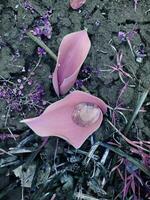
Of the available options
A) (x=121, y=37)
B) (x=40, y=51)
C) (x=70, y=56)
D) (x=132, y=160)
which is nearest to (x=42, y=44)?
(x=40, y=51)

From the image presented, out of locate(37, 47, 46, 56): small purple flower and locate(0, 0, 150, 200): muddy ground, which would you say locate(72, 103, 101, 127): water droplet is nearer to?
locate(0, 0, 150, 200): muddy ground

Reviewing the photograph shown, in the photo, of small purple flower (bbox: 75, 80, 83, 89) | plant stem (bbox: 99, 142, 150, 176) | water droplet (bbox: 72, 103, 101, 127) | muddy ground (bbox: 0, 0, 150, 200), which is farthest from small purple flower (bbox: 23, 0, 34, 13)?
plant stem (bbox: 99, 142, 150, 176)

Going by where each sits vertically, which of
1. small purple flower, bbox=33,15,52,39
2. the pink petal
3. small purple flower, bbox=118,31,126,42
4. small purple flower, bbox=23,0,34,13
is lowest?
small purple flower, bbox=118,31,126,42

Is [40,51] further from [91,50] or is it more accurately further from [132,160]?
[132,160]

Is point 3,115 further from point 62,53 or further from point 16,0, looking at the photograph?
point 16,0

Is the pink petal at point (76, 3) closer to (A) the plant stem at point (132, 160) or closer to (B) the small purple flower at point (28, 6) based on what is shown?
(B) the small purple flower at point (28, 6)
